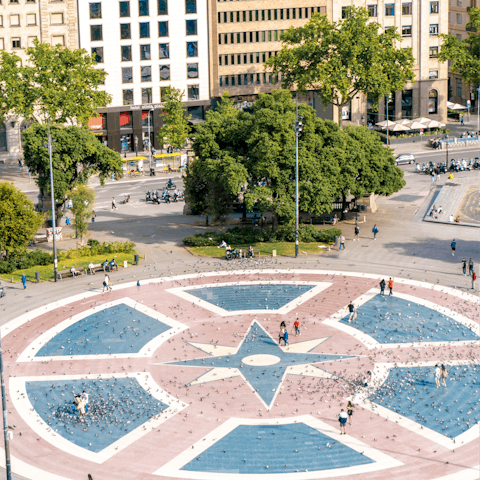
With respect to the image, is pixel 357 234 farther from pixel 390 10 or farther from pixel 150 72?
pixel 390 10

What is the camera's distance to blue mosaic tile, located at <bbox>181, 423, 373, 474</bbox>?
45.8 metres

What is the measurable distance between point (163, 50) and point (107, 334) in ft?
269

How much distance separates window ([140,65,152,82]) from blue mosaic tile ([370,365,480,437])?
90.7 m

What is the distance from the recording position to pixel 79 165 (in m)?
96.2

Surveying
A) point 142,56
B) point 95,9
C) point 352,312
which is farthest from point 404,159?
point 352,312

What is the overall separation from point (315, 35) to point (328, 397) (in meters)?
80.5

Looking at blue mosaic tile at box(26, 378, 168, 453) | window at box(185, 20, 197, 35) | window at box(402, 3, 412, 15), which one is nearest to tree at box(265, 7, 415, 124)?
window at box(185, 20, 197, 35)

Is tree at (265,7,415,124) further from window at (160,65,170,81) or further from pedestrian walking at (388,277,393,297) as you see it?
pedestrian walking at (388,277,393,297)

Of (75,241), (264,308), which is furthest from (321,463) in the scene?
(75,241)

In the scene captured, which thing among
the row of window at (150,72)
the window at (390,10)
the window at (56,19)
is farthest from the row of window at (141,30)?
the window at (390,10)

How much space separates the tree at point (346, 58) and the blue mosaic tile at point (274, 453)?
3108 inches

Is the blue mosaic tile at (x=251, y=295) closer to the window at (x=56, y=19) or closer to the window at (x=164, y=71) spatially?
the window at (x=56, y=19)

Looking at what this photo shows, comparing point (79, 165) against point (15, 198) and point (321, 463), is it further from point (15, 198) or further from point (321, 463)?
point (321, 463)

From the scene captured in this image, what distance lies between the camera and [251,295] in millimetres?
72688
